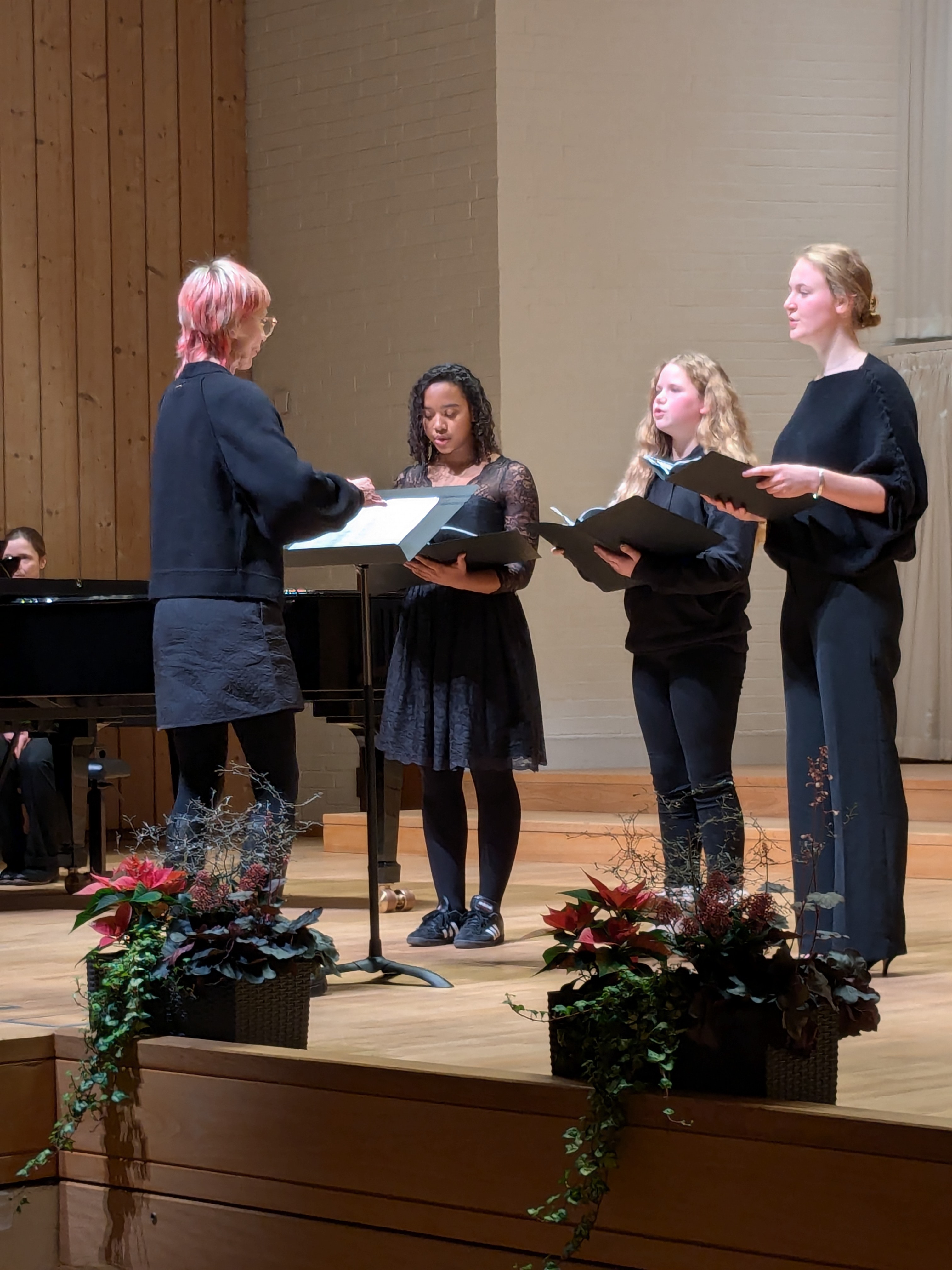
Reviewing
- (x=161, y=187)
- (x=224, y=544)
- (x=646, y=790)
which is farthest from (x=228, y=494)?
(x=161, y=187)

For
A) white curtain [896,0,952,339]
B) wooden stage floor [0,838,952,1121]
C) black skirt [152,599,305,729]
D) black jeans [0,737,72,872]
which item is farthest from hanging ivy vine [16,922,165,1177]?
white curtain [896,0,952,339]

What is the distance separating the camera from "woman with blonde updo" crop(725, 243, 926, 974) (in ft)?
11.5

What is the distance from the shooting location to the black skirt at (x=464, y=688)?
13.4ft

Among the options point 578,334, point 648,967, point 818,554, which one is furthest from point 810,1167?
point 578,334

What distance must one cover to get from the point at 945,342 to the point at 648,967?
5765mm

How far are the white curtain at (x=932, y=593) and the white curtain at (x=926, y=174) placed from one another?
0.69 ft

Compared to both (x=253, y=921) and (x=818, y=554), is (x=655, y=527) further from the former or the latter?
(x=253, y=921)

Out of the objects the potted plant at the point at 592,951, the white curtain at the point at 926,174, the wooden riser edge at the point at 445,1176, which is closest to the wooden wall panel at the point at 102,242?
the white curtain at the point at 926,174

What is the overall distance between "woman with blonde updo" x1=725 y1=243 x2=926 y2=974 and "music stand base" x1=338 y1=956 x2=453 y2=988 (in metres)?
0.81

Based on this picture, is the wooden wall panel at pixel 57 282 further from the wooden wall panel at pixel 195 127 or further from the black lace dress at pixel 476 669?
the black lace dress at pixel 476 669

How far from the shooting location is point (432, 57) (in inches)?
300

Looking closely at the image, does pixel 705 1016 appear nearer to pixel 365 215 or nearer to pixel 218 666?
pixel 218 666

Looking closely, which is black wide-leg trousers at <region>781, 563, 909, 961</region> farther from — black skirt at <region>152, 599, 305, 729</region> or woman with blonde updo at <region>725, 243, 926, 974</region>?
black skirt at <region>152, 599, 305, 729</region>

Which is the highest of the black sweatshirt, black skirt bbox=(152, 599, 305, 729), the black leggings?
the black sweatshirt
